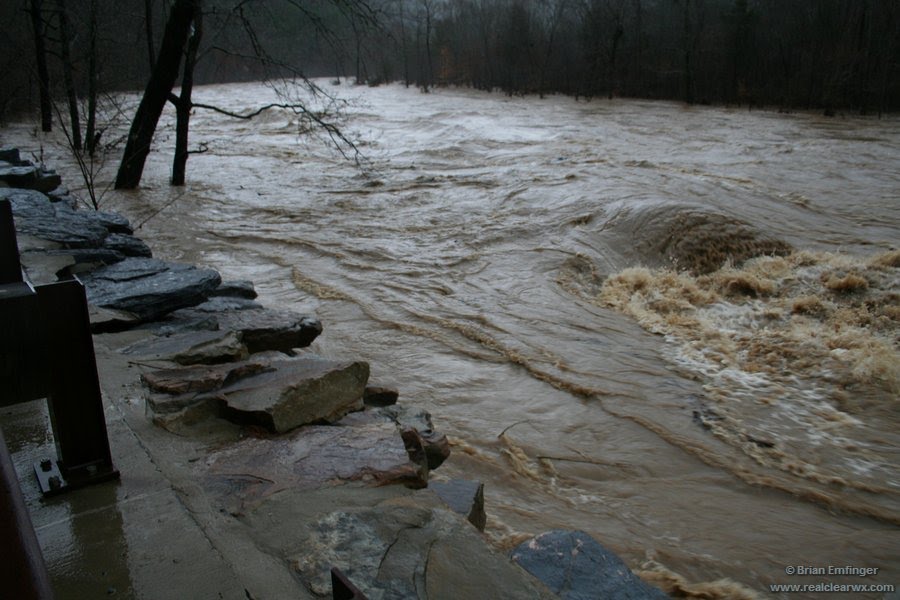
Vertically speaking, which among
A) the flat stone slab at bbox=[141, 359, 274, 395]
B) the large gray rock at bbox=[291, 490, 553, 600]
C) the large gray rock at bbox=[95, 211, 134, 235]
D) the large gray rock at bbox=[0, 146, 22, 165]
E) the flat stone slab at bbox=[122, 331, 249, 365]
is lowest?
the large gray rock at bbox=[291, 490, 553, 600]

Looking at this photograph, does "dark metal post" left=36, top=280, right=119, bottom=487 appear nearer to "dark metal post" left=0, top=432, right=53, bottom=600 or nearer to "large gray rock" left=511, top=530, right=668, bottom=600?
"dark metal post" left=0, top=432, right=53, bottom=600

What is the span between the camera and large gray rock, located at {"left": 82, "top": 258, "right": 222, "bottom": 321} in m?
3.86

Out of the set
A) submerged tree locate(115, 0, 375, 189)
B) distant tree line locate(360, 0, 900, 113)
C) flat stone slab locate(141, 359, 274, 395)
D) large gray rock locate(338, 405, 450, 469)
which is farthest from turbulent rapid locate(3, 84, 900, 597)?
distant tree line locate(360, 0, 900, 113)

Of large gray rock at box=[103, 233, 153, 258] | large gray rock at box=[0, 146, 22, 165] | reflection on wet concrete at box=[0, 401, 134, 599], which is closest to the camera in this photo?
reflection on wet concrete at box=[0, 401, 134, 599]

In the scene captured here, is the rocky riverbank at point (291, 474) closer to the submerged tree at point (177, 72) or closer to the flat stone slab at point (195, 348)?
the flat stone slab at point (195, 348)

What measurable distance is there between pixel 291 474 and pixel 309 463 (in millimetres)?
101

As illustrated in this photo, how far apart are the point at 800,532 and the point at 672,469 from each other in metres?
0.70

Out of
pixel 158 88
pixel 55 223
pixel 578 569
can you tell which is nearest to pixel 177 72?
pixel 158 88

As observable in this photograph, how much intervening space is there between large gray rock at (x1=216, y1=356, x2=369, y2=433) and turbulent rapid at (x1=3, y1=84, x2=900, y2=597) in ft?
2.79

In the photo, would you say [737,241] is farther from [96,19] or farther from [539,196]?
[96,19]

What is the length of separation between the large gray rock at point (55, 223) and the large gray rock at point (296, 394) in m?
2.75

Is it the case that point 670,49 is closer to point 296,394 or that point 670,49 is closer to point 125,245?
point 125,245

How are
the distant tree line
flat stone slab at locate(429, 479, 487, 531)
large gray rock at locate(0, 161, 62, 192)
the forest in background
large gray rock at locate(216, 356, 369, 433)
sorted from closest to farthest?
flat stone slab at locate(429, 479, 487, 531) → large gray rock at locate(216, 356, 369, 433) → large gray rock at locate(0, 161, 62, 192) → the forest in background → the distant tree line

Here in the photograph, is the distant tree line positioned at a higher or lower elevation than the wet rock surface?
higher
